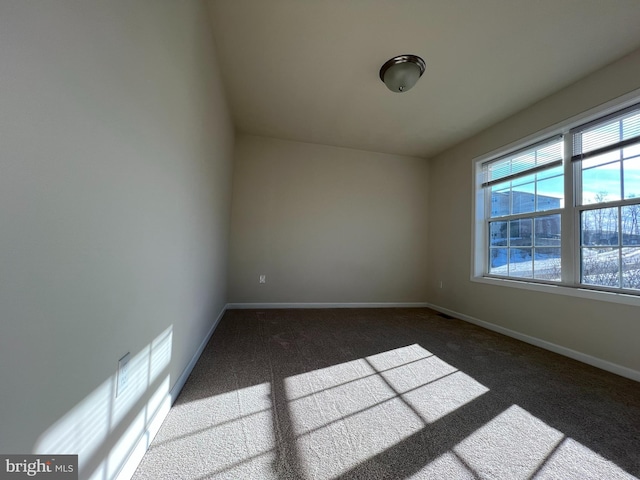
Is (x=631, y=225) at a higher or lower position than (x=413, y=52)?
lower

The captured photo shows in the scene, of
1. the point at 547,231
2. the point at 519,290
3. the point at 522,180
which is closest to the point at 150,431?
the point at 519,290

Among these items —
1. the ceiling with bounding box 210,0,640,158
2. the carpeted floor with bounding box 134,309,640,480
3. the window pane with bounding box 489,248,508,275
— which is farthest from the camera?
the window pane with bounding box 489,248,508,275

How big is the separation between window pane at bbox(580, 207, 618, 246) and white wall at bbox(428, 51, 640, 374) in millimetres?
558

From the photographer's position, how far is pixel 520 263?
3.02 m

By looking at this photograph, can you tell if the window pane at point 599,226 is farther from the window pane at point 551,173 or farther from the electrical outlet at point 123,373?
the electrical outlet at point 123,373

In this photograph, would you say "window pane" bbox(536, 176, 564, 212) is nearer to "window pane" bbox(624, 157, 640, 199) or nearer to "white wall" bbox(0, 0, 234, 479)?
"window pane" bbox(624, 157, 640, 199)

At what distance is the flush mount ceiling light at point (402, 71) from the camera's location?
2178mm

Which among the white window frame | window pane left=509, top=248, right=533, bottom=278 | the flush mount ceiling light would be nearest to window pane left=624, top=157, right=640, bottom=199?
the white window frame

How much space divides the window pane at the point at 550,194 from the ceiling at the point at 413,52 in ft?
2.96

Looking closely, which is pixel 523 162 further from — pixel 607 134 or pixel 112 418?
pixel 112 418

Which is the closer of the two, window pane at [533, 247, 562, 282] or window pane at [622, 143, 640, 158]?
window pane at [622, 143, 640, 158]

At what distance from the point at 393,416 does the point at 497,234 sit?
2933 millimetres

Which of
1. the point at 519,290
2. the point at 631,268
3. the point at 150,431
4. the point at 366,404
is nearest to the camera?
the point at 150,431

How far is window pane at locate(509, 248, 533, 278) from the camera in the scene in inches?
115
